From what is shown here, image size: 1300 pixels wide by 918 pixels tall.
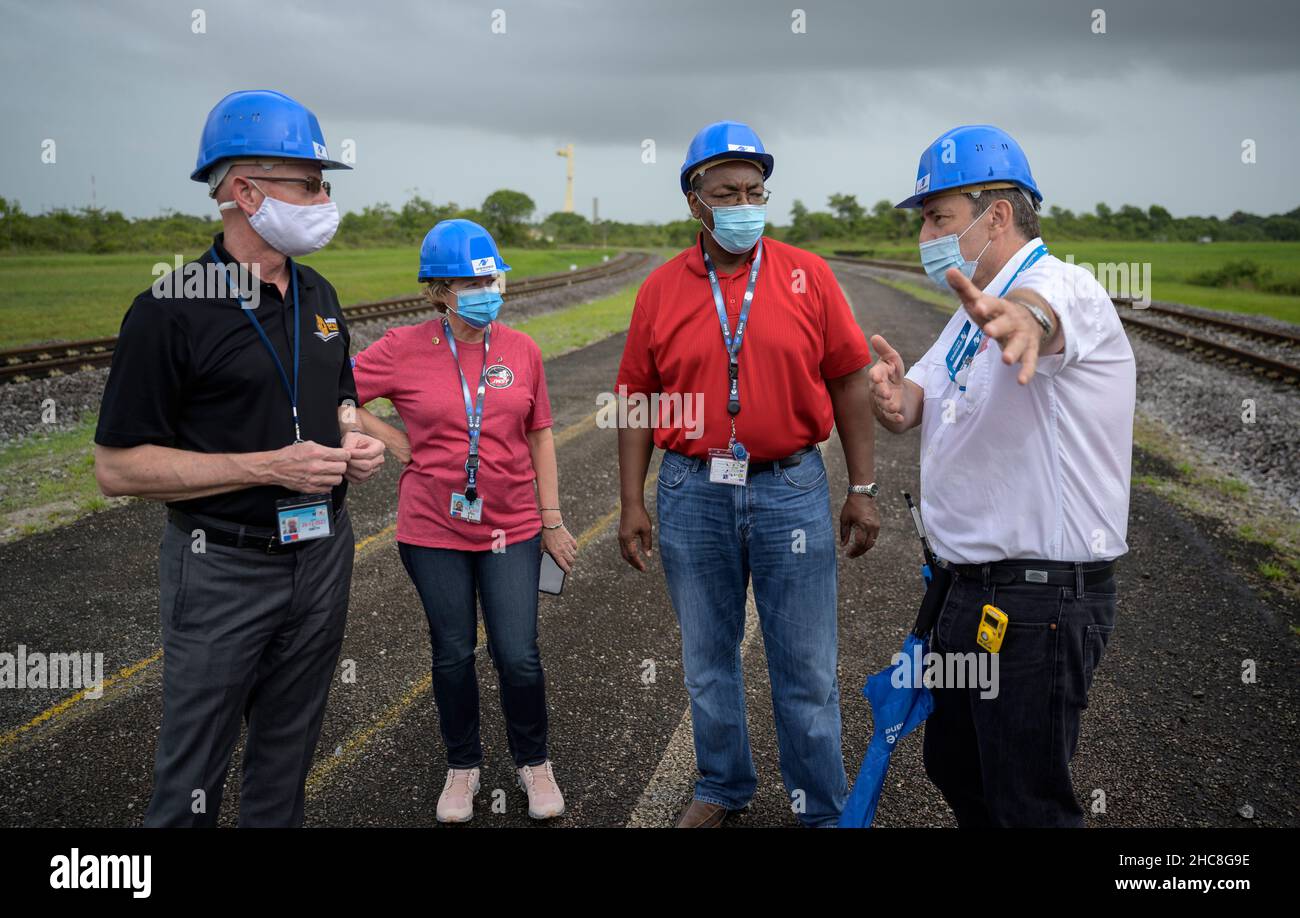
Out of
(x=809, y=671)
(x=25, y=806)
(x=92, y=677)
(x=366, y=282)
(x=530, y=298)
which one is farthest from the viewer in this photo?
(x=366, y=282)

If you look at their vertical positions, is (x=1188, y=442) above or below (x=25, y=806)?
above

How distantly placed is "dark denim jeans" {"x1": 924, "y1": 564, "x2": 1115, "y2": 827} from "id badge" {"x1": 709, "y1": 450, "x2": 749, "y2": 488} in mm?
902

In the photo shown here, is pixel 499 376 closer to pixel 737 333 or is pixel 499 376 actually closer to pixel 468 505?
pixel 468 505

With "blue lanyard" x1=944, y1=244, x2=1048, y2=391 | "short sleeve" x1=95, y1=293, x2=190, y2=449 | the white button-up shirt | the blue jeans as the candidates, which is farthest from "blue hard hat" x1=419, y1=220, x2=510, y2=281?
the white button-up shirt

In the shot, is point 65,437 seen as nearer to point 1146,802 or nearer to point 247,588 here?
point 247,588

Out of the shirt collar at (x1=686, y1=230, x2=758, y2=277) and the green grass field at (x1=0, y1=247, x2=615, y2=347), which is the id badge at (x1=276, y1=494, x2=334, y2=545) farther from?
the green grass field at (x1=0, y1=247, x2=615, y2=347)

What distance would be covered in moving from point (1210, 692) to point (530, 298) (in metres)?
23.4

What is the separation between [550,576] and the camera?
388cm

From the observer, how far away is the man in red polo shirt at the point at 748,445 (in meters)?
3.22

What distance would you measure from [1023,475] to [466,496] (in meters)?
2.12

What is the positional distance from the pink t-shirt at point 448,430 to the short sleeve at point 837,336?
3.91 ft

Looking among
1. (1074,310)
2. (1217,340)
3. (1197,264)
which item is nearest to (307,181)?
(1074,310)

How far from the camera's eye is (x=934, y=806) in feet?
12.1
